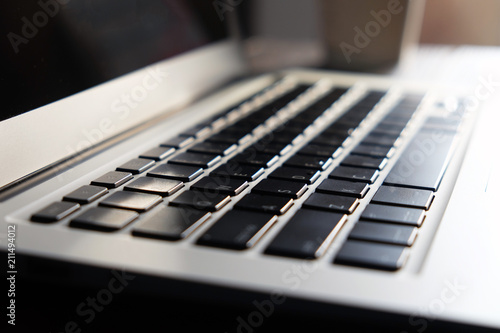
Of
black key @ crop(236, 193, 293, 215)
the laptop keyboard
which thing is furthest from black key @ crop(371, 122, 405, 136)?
black key @ crop(236, 193, 293, 215)

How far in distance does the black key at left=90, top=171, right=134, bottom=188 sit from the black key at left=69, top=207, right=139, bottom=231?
1.9 inches

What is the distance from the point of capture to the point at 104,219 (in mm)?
340

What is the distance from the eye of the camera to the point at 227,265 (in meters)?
0.29

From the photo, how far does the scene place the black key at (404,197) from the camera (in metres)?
0.36

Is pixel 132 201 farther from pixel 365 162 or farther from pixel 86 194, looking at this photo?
pixel 365 162

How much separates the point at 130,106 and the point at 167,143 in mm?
89

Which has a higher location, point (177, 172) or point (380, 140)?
point (380, 140)

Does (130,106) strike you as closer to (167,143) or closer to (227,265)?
→ (167,143)

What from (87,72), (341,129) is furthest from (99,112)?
(341,129)

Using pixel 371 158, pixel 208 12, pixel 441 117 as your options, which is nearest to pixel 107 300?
pixel 371 158

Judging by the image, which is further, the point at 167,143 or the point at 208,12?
the point at 208,12

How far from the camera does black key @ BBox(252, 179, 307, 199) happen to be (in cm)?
38

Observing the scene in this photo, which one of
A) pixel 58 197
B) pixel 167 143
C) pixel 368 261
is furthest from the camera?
pixel 167 143

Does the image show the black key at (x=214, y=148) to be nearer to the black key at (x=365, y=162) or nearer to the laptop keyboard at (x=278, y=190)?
the laptop keyboard at (x=278, y=190)
